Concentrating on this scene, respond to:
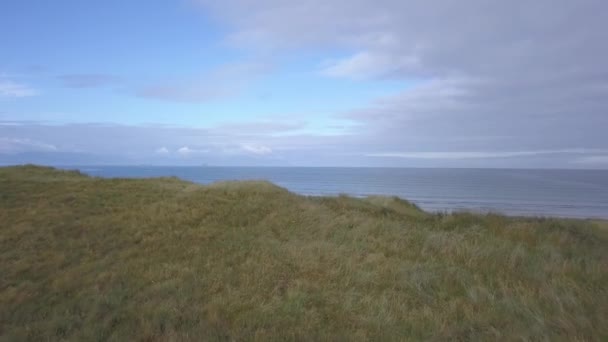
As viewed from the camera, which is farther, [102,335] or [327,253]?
[327,253]

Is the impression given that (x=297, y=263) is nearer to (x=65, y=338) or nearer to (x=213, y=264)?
(x=213, y=264)

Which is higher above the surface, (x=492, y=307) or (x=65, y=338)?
(x=492, y=307)

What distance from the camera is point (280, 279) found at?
24.5 ft

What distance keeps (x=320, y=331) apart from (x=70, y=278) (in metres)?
5.26

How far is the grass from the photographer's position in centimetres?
531

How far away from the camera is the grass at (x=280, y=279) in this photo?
17.4 feet

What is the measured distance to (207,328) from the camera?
5.29m

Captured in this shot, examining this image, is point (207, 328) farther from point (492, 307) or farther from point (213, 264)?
point (492, 307)

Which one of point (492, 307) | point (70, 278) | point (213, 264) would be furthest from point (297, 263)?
point (70, 278)

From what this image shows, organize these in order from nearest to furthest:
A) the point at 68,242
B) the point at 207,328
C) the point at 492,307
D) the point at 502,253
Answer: the point at 207,328, the point at 492,307, the point at 502,253, the point at 68,242

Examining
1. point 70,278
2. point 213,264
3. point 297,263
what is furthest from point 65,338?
point 297,263

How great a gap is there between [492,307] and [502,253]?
365cm

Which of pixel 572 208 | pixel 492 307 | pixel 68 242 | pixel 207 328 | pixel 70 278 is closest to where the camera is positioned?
pixel 207 328

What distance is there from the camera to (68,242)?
1009cm
